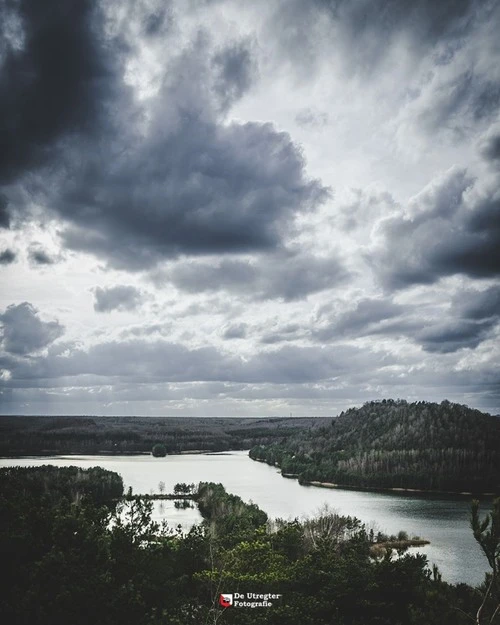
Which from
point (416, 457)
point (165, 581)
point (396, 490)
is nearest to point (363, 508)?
point (396, 490)

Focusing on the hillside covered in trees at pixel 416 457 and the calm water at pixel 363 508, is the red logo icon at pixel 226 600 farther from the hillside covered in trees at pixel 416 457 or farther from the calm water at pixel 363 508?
the hillside covered in trees at pixel 416 457

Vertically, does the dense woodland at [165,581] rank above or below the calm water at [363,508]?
above

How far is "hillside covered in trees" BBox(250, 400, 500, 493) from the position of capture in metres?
138

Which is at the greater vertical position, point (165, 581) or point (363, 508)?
point (165, 581)

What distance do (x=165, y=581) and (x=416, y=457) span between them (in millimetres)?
147316

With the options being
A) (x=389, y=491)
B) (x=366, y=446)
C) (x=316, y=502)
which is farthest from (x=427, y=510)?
(x=366, y=446)

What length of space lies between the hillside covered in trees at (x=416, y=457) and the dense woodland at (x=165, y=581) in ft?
387

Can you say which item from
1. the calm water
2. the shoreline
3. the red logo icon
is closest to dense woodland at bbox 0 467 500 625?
the red logo icon

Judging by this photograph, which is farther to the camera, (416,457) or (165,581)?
(416,457)

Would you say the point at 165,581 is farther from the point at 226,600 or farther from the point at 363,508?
the point at 363,508

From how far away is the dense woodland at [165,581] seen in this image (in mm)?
16219

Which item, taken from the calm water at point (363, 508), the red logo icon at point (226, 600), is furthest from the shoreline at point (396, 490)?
the red logo icon at point (226, 600)

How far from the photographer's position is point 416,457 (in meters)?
156

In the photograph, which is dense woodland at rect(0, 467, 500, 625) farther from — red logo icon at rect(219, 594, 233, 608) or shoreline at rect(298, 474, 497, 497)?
shoreline at rect(298, 474, 497, 497)
